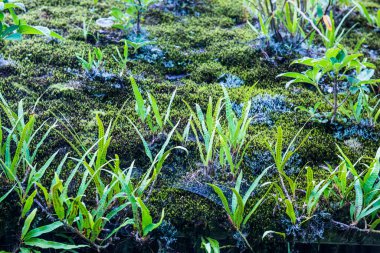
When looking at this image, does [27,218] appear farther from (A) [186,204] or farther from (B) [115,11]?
(B) [115,11]

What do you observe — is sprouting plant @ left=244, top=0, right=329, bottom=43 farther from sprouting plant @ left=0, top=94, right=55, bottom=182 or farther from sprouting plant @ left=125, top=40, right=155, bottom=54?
sprouting plant @ left=0, top=94, right=55, bottom=182

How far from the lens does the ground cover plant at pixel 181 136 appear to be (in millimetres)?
1738

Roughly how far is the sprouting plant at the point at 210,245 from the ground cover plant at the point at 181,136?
16 millimetres

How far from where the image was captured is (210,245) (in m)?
1.69

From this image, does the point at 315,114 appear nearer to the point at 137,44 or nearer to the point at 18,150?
the point at 137,44

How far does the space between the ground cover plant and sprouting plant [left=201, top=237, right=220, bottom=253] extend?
16 mm

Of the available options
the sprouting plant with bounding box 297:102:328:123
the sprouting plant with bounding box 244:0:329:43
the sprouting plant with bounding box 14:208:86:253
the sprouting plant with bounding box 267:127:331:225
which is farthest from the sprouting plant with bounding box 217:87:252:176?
the sprouting plant with bounding box 244:0:329:43

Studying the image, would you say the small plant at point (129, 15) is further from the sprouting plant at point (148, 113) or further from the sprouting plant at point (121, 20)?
the sprouting plant at point (148, 113)

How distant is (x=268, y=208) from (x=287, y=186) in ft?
0.62

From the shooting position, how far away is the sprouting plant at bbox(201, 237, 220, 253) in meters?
1.65

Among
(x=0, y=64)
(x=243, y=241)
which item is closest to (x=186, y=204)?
(x=243, y=241)

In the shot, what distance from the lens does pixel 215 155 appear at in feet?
6.93

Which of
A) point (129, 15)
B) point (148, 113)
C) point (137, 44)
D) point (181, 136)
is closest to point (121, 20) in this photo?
point (129, 15)

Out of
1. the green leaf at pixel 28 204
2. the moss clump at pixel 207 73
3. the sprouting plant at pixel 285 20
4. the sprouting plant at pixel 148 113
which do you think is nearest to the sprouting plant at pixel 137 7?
the moss clump at pixel 207 73
